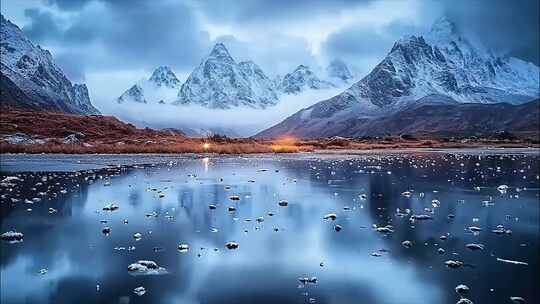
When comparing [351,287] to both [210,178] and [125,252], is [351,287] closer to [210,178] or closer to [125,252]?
[125,252]

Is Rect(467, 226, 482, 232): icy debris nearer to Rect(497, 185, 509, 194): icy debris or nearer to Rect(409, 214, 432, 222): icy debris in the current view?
Rect(409, 214, 432, 222): icy debris

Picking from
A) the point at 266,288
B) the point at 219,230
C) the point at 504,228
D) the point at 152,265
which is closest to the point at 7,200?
the point at 219,230

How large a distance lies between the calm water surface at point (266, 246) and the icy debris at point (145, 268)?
14 cm

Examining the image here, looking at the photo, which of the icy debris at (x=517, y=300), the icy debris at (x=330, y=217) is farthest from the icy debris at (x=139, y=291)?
the icy debris at (x=330, y=217)

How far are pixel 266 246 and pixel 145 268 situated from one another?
15.1ft

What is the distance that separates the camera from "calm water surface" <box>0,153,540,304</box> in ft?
42.4

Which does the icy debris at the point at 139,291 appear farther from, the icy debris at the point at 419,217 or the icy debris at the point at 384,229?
the icy debris at the point at 419,217

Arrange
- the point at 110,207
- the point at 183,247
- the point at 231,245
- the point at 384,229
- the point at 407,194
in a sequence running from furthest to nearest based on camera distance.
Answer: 1. the point at 407,194
2. the point at 110,207
3. the point at 384,229
4. the point at 231,245
5. the point at 183,247

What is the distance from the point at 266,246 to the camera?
17.6m

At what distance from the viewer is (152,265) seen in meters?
14.7

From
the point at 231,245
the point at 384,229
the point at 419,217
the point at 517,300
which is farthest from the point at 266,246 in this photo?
the point at 419,217

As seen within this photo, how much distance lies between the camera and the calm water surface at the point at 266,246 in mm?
12922

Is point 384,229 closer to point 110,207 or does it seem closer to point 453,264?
point 453,264

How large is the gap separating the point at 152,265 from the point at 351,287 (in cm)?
570
